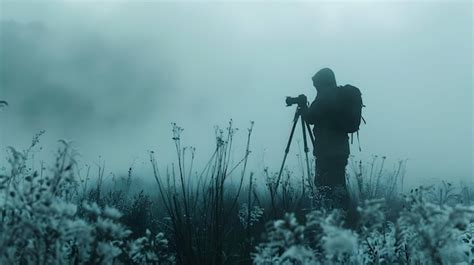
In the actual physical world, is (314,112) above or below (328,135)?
above

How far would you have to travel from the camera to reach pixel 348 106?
5.67m

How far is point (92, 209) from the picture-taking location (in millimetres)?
1751

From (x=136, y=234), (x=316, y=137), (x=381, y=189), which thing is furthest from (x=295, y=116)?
(x=381, y=189)

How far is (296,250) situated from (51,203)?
844 mm

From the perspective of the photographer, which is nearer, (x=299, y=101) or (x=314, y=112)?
(x=299, y=101)

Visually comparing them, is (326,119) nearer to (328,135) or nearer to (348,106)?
(328,135)

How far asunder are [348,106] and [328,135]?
432mm

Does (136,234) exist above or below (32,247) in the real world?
above

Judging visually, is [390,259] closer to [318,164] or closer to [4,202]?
[4,202]

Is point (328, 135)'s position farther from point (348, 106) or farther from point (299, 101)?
point (299, 101)

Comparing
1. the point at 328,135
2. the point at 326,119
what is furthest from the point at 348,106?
the point at 328,135

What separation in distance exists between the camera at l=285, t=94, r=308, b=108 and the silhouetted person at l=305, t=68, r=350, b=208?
0.12m

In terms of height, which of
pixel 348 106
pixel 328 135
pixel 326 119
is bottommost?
pixel 328 135

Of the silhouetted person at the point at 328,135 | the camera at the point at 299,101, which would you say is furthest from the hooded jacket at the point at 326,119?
the camera at the point at 299,101
